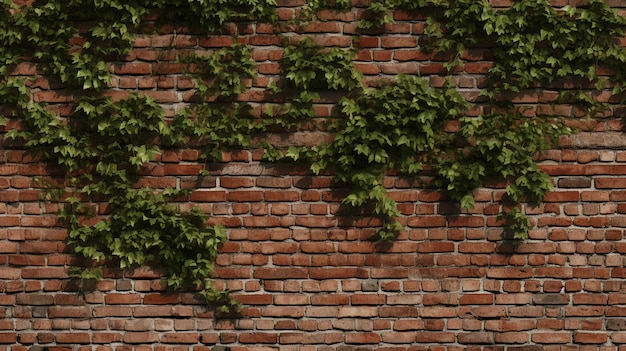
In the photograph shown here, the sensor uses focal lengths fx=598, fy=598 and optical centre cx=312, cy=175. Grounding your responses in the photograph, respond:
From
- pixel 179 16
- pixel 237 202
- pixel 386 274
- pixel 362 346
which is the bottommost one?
pixel 362 346

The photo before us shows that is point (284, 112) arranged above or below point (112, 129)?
above

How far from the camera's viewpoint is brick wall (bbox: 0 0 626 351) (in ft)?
11.1

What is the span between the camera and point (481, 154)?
11.0 feet

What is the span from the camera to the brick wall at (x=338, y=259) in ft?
11.1

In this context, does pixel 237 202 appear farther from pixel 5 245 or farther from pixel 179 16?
pixel 5 245

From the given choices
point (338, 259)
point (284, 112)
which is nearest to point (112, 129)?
point (284, 112)

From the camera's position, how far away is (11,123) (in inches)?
134

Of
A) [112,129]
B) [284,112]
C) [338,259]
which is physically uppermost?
[284,112]

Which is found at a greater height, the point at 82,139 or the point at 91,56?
the point at 91,56

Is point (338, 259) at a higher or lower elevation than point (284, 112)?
lower

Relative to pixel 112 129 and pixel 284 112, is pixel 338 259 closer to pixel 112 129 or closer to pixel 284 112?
pixel 284 112

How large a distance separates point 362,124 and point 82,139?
157 cm

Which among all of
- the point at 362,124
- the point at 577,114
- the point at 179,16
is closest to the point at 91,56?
the point at 179,16

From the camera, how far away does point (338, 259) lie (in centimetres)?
339
